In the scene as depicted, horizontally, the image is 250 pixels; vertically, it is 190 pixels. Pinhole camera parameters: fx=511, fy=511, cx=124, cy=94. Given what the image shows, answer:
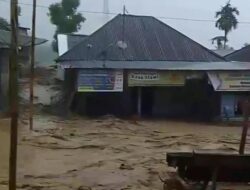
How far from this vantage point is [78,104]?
2653 cm

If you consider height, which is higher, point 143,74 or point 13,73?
point 143,74

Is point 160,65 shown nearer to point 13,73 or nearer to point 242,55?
point 242,55

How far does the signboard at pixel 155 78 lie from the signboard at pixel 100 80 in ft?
2.27

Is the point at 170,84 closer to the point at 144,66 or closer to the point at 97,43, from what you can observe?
the point at 144,66

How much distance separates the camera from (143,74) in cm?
2566

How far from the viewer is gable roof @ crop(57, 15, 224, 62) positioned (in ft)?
90.0

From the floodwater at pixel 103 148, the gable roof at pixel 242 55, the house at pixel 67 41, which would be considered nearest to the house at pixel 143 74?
the floodwater at pixel 103 148

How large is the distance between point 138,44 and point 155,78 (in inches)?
139

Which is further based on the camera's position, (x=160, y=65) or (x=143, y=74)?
(x=160, y=65)

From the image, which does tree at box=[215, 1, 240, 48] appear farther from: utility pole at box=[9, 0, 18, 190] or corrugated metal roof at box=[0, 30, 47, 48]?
utility pole at box=[9, 0, 18, 190]

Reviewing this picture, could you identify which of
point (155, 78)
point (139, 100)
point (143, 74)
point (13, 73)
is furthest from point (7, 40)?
point (13, 73)

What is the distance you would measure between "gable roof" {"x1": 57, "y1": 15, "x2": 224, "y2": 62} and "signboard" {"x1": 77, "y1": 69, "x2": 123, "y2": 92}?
1966mm

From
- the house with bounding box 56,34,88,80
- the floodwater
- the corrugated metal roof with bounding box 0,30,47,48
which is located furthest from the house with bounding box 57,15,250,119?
the house with bounding box 56,34,88,80

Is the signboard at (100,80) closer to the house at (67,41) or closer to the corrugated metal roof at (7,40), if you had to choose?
the corrugated metal roof at (7,40)
